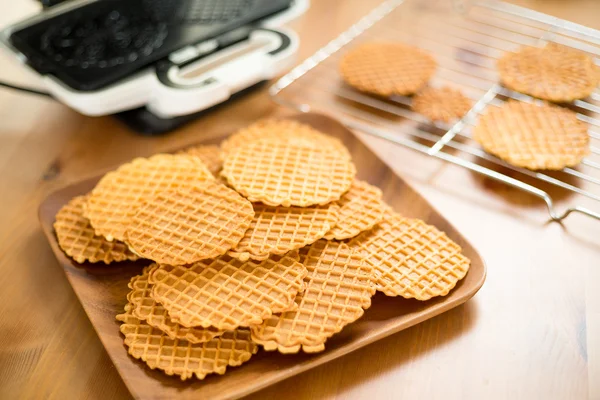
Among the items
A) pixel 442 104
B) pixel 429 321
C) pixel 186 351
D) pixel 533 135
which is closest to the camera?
pixel 186 351

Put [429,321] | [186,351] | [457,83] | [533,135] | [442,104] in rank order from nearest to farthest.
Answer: [186,351] < [429,321] < [533,135] < [442,104] < [457,83]

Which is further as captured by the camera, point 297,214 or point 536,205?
point 536,205

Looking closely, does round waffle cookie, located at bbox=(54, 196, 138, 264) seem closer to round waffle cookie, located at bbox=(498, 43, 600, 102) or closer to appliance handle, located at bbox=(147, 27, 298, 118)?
appliance handle, located at bbox=(147, 27, 298, 118)

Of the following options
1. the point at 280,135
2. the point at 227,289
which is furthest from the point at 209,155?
the point at 227,289

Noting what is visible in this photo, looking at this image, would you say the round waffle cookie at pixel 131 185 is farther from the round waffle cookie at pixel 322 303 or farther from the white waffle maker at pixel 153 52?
the round waffle cookie at pixel 322 303

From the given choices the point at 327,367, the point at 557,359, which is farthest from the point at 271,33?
the point at 557,359

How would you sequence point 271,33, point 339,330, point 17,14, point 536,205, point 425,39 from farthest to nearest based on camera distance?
point 17,14 < point 425,39 < point 271,33 < point 536,205 < point 339,330

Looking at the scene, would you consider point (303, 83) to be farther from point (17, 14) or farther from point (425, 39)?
point (17, 14)

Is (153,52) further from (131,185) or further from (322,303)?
(322,303)
